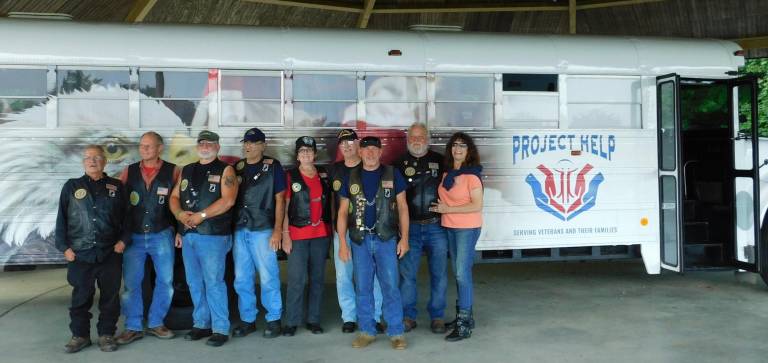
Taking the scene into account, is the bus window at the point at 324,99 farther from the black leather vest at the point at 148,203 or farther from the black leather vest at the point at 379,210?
the black leather vest at the point at 148,203

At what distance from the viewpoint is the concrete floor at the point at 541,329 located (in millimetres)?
4582

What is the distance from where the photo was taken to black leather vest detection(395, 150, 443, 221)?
4965 mm

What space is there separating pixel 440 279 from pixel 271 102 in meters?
2.06

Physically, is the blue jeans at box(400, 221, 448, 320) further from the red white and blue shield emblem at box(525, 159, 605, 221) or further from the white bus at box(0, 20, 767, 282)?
the red white and blue shield emblem at box(525, 159, 605, 221)

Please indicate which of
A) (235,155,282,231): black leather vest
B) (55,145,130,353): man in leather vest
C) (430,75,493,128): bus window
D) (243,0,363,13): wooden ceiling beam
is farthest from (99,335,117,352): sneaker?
(243,0,363,13): wooden ceiling beam

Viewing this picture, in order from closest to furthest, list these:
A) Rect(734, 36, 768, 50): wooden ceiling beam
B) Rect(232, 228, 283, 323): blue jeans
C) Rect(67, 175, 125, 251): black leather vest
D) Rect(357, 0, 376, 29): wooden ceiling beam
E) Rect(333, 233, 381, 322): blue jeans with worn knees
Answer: Rect(67, 175, 125, 251): black leather vest
Rect(232, 228, 283, 323): blue jeans
Rect(333, 233, 381, 322): blue jeans with worn knees
Rect(734, 36, 768, 50): wooden ceiling beam
Rect(357, 0, 376, 29): wooden ceiling beam

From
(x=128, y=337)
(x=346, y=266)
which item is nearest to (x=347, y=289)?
(x=346, y=266)

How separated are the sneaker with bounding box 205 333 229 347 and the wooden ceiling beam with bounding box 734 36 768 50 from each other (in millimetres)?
9268

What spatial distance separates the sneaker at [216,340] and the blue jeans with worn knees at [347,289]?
930 mm

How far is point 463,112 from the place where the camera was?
579 cm

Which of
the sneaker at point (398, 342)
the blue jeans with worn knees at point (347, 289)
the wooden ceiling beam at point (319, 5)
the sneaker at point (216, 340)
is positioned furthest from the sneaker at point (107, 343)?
the wooden ceiling beam at point (319, 5)

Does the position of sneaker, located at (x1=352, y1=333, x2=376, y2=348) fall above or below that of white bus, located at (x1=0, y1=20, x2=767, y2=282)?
below

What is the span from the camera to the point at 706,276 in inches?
293

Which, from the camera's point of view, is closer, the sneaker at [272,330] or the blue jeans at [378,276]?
the blue jeans at [378,276]
